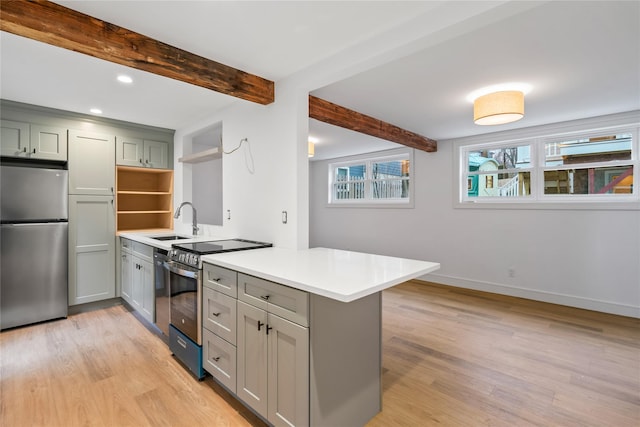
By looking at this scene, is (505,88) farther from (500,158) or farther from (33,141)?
(33,141)

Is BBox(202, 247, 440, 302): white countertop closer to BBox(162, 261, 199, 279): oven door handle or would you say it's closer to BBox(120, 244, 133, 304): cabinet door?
BBox(162, 261, 199, 279): oven door handle

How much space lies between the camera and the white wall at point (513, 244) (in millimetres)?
3576

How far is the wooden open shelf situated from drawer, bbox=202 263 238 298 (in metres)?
2.48

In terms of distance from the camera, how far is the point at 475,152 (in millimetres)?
4773

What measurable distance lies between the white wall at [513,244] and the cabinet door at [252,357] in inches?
156

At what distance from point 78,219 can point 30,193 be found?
52cm

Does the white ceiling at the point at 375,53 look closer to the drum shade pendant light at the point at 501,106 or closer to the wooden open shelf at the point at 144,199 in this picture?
the drum shade pendant light at the point at 501,106

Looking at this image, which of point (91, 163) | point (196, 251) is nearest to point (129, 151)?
point (91, 163)

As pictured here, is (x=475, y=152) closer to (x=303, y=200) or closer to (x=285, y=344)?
(x=303, y=200)

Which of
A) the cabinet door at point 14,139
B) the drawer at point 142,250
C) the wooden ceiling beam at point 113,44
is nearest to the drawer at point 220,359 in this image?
the drawer at point 142,250

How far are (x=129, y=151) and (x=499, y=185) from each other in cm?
521

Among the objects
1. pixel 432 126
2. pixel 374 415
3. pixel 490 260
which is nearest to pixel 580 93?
pixel 432 126

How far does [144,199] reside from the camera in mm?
4426

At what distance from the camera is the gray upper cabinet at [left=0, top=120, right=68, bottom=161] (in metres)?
3.10
